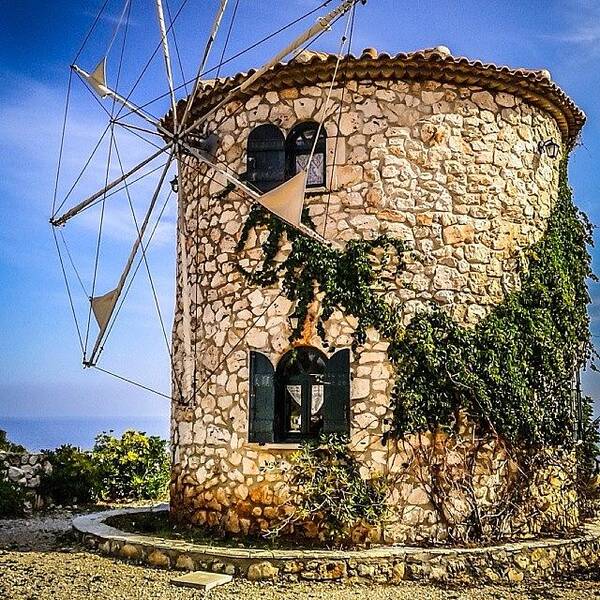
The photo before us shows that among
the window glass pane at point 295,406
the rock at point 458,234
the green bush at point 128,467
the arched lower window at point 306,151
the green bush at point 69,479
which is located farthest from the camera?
the green bush at point 128,467

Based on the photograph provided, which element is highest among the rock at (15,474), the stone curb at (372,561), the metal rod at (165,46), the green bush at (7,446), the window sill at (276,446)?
the metal rod at (165,46)

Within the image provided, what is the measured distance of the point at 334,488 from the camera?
10.3 m

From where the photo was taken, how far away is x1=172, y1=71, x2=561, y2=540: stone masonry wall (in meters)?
10.8

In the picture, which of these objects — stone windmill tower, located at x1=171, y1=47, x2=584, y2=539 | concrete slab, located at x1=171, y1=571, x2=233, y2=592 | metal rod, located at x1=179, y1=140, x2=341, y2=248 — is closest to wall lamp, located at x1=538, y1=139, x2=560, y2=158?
stone windmill tower, located at x1=171, y1=47, x2=584, y2=539

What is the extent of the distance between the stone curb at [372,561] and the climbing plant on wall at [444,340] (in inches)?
61.4

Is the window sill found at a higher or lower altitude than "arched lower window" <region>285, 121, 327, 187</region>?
lower

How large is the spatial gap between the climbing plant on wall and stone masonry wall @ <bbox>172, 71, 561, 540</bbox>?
17 cm

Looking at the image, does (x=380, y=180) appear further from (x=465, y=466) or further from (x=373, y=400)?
(x=465, y=466)

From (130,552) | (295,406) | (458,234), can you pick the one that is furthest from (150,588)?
(458,234)

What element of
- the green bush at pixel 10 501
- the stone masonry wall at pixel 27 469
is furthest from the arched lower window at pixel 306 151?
the stone masonry wall at pixel 27 469

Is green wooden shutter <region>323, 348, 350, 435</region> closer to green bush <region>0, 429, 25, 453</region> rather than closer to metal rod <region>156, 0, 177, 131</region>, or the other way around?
metal rod <region>156, 0, 177, 131</region>

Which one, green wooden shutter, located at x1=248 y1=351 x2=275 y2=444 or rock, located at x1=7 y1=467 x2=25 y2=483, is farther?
rock, located at x1=7 y1=467 x2=25 y2=483

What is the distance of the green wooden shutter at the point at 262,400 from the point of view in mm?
10859

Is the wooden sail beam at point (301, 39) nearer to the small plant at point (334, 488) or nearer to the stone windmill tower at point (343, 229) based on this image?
the stone windmill tower at point (343, 229)
